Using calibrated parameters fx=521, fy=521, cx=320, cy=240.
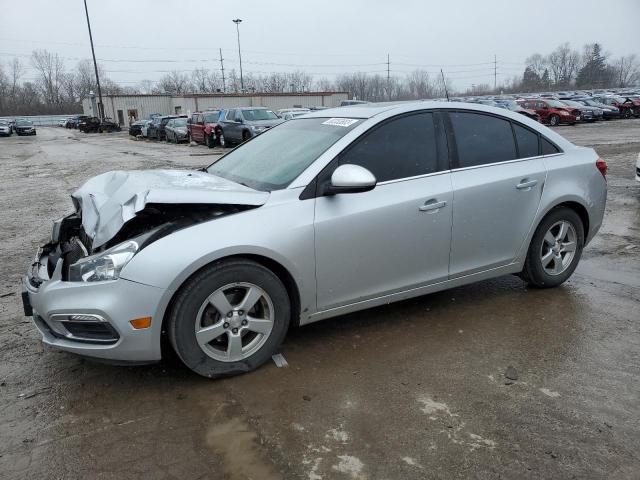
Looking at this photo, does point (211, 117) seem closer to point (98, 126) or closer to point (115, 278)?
point (115, 278)

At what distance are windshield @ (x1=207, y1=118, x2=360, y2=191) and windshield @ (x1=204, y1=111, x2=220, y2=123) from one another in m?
20.6

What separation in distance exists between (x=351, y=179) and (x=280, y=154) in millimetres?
874

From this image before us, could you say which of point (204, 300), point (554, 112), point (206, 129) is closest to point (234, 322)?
point (204, 300)

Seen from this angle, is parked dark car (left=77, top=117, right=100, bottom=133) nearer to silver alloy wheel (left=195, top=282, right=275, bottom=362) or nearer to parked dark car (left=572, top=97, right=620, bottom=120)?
parked dark car (left=572, top=97, right=620, bottom=120)

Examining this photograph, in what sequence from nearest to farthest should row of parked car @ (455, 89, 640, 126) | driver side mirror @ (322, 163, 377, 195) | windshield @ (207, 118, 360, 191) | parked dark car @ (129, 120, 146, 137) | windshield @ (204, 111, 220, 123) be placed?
driver side mirror @ (322, 163, 377, 195), windshield @ (207, 118, 360, 191), windshield @ (204, 111, 220, 123), row of parked car @ (455, 89, 640, 126), parked dark car @ (129, 120, 146, 137)

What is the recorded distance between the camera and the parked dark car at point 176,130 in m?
28.7

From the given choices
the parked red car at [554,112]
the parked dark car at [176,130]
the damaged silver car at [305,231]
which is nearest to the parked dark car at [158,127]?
the parked dark car at [176,130]

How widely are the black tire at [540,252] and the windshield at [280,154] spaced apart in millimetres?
1890

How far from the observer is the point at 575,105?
31094mm

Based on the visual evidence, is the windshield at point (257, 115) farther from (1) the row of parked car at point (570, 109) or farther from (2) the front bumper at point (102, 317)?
(2) the front bumper at point (102, 317)

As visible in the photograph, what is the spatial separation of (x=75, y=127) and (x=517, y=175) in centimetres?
7483

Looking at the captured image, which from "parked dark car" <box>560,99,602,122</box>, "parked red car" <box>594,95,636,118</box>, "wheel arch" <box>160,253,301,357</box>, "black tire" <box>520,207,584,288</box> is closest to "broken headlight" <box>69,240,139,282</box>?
"wheel arch" <box>160,253,301,357</box>

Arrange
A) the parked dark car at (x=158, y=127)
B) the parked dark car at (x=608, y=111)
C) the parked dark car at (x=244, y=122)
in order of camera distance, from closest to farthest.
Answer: the parked dark car at (x=244, y=122) < the parked dark car at (x=608, y=111) < the parked dark car at (x=158, y=127)

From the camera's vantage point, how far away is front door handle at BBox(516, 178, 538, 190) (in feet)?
13.5
